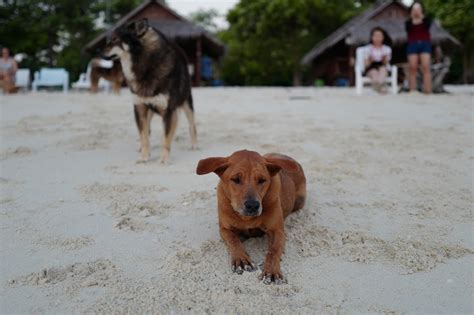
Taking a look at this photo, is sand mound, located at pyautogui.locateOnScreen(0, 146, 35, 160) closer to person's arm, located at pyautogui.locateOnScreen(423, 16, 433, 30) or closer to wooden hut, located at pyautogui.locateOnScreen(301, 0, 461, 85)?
person's arm, located at pyautogui.locateOnScreen(423, 16, 433, 30)

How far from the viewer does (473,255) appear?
2.36 meters

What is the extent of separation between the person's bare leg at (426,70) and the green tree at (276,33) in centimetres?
1717

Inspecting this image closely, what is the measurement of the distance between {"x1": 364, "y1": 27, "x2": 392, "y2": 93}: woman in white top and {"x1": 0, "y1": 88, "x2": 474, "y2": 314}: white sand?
5.71 meters

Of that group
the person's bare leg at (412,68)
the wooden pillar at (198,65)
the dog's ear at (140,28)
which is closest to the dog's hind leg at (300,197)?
the dog's ear at (140,28)

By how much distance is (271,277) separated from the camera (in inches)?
81.5

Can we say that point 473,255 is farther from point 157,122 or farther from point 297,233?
point 157,122

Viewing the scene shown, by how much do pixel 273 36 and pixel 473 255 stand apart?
26911 millimetres

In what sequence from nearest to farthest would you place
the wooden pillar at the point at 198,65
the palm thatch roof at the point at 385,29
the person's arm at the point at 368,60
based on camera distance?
the person's arm at the point at 368,60, the palm thatch roof at the point at 385,29, the wooden pillar at the point at 198,65

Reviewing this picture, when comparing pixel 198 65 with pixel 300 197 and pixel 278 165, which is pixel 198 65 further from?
pixel 278 165

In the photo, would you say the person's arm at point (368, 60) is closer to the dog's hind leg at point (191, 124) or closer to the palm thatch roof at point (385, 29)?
the dog's hind leg at point (191, 124)

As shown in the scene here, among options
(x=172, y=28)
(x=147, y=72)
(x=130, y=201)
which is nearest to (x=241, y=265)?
(x=130, y=201)

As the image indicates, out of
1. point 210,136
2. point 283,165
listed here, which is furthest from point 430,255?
point 210,136

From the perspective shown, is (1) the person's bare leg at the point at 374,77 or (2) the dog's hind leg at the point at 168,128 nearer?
(2) the dog's hind leg at the point at 168,128

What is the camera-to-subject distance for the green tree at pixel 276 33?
26578mm
